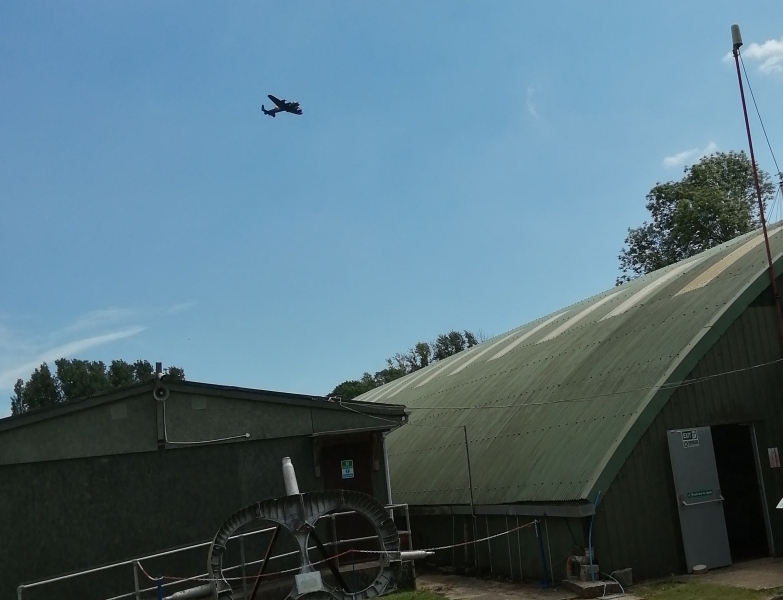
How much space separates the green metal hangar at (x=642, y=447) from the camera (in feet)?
43.3

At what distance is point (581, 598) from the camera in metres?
12.3

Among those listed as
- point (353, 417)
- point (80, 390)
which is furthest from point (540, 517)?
point (80, 390)

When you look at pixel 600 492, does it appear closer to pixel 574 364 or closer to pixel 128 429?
pixel 574 364

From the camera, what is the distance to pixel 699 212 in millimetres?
48344

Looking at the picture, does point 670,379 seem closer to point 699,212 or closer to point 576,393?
point 576,393

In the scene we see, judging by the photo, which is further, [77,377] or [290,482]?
[77,377]

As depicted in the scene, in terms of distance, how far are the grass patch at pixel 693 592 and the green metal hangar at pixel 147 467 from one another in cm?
468

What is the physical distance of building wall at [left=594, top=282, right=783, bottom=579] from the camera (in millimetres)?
13031

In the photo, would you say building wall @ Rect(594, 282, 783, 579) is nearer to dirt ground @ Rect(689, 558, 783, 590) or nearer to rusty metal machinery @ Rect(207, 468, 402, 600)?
dirt ground @ Rect(689, 558, 783, 590)

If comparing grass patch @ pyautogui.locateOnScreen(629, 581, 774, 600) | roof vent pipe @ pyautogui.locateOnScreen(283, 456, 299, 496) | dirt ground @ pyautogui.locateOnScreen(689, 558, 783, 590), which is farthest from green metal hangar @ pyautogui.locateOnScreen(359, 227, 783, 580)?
roof vent pipe @ pyautogui.locateOnScreen(283, 456, 299, 496)

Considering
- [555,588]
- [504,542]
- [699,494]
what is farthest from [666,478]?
[504,542]

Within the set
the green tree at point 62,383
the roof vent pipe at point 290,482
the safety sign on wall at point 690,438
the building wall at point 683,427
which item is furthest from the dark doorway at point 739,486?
the green tree at point 62,383

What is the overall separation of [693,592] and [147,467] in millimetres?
8021

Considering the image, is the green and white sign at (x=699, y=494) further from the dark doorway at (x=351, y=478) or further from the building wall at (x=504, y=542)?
the dark doorway at (x=351, y=478)
